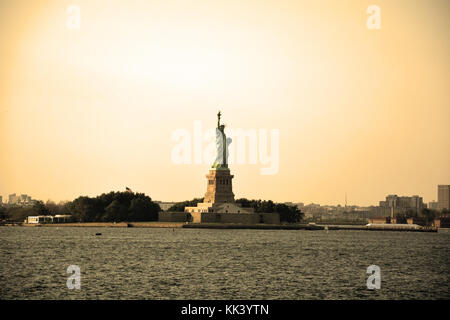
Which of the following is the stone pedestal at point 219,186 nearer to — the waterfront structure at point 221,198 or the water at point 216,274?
the waterfront structure at point 221,198

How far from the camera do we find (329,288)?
57594 mm

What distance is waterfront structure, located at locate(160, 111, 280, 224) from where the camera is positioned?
186m

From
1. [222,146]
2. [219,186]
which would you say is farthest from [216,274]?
[222,146]

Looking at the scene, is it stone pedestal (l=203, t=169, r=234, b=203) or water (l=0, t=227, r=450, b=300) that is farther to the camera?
stone pedestal (l=203, t=169, r=234, b=203)

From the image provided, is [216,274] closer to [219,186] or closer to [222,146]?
[219,186]

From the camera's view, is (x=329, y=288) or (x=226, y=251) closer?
(x=329, y=288)

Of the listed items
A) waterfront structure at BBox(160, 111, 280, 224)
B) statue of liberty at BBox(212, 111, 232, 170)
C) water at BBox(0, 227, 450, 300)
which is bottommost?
water at BBox(0, 227, 450, 300)

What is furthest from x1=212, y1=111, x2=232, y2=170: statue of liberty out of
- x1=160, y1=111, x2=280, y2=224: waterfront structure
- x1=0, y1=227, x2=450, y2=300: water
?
x1=0, y1=227, x2=450, y2=300: water

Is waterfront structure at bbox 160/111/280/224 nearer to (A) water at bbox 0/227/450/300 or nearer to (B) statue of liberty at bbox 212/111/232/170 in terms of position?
(B) statue of liberty at bbox 212/111/232/170
